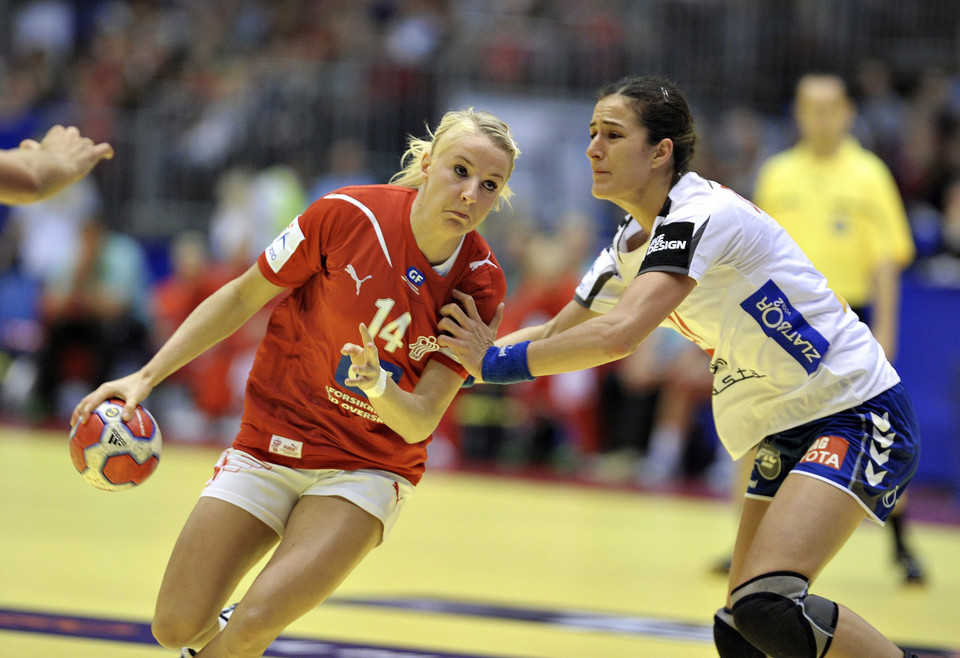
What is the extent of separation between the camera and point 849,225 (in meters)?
6.42

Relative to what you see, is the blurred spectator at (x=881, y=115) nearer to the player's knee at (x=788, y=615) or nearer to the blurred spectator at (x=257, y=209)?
the blurred spectator at (x=257, y=209)

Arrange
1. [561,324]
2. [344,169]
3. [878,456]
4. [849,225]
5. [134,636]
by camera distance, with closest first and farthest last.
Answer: [878,456], [561,324], [134,636], [849,225], [344,169]

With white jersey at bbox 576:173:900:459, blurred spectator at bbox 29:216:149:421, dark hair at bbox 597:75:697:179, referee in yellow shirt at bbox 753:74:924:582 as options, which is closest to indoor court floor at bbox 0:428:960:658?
referee in yellow shirt at bbox 753:74:924:582

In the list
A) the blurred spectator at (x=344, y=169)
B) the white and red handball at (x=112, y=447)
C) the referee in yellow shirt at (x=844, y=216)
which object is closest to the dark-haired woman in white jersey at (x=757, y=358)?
the white and red handball at (x=112, y=447)

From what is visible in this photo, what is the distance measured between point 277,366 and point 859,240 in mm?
3836

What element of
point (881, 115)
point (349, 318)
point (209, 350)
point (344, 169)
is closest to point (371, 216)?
point (349, 318)

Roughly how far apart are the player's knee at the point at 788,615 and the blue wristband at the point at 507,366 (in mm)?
900

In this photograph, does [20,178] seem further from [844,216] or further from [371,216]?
[844,216]

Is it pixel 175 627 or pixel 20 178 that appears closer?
pixel 20 178

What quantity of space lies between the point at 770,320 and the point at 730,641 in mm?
1003

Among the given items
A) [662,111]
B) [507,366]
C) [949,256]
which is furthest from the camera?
[949,256]

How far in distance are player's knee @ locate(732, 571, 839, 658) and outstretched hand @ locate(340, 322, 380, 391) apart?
4.09 feet

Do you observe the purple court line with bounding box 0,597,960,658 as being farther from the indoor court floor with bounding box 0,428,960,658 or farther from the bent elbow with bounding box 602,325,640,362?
the bent elbow with bounding box 602,325,640,362

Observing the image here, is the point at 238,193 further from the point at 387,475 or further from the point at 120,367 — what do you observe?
the point at 387,475
